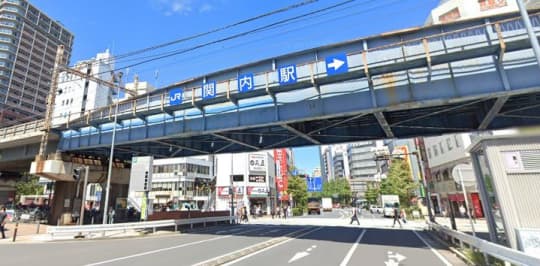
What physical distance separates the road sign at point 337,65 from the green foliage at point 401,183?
36.9 m

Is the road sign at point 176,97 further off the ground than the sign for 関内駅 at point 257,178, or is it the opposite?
the road sign at point 176,97

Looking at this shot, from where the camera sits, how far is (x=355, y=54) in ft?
40.4

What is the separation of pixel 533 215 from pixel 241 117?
12.5 meters

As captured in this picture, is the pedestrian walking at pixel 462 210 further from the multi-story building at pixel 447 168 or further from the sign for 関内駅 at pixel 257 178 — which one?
the sign for 関内駅 at pixel 257 178

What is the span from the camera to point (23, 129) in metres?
25.1

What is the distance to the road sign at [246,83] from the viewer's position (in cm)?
1401

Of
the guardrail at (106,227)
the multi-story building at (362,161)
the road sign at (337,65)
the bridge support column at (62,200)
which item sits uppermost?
→ the multi-story building at (362,161)

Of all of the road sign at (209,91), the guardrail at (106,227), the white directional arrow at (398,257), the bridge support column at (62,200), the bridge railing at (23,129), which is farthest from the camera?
the bridge support column at (62,200)

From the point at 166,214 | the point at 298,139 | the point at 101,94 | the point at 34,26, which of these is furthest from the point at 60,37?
the point at 298,139

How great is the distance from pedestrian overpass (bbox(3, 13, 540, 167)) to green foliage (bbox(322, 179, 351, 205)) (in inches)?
3166

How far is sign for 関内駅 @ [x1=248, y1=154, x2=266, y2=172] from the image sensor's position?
57153 millimetres

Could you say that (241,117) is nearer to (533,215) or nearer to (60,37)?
(533,215)

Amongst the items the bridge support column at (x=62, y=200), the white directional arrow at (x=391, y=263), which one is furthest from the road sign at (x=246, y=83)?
the bridge support column at (x=62, y=200)

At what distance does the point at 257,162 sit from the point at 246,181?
15.2ft
